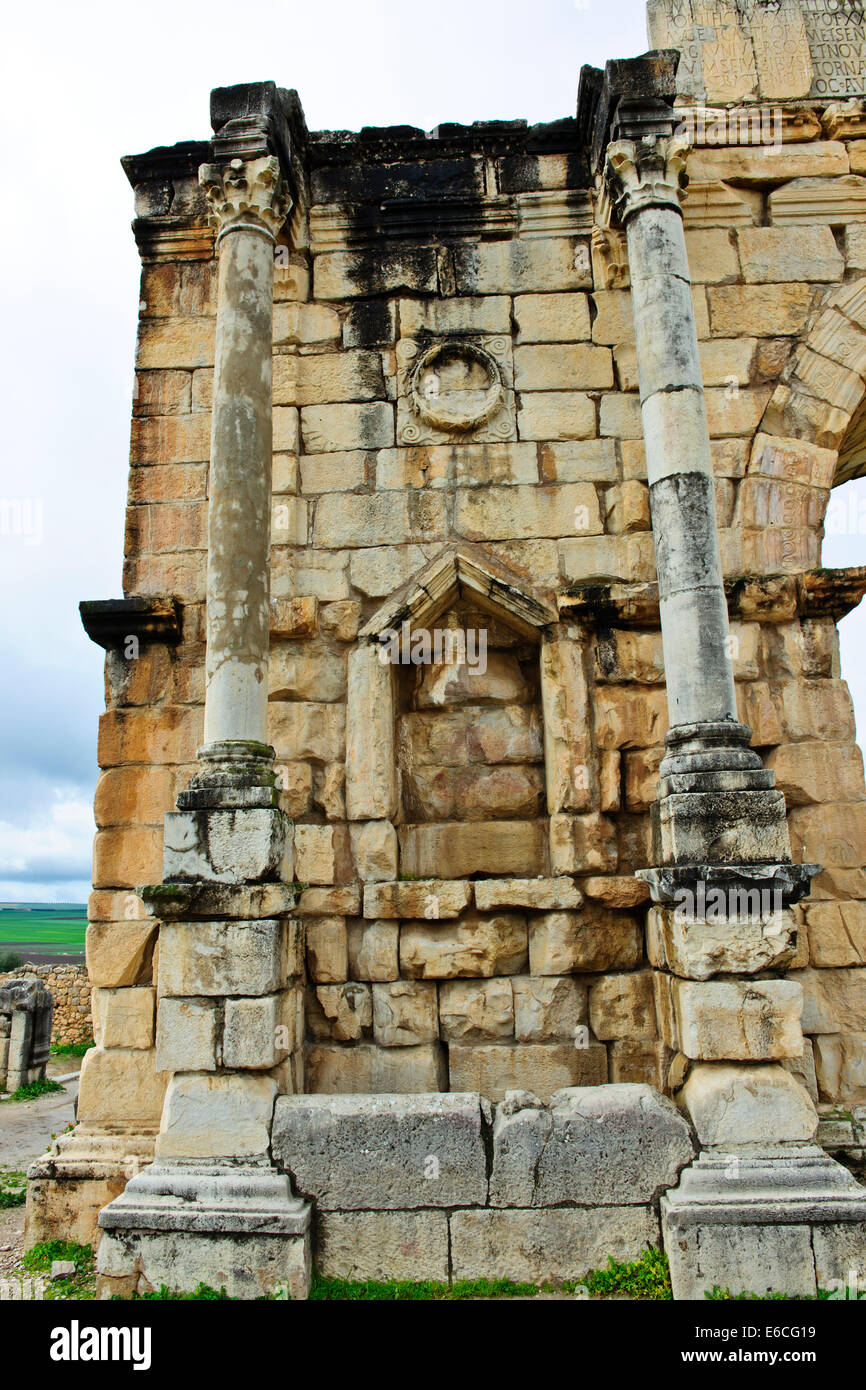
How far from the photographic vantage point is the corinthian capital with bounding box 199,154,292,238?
219 inches

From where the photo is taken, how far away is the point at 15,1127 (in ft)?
30.7

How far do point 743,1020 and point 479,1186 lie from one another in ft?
4.85

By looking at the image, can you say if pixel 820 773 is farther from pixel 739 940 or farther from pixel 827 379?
pixel 827 379

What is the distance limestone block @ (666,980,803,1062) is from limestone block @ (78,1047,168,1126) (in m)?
3.11

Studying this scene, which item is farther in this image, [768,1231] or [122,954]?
[122,954]

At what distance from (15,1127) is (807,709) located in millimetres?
9017

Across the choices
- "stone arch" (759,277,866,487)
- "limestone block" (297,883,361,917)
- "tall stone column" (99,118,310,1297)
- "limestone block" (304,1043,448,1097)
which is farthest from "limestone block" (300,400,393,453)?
"limestone block" (304,1043,448,1097)

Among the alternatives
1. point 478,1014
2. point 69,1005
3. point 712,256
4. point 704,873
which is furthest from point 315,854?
point 69,1005

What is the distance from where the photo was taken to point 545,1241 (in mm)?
4066

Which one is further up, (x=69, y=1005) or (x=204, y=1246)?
(x=69, y=1005)

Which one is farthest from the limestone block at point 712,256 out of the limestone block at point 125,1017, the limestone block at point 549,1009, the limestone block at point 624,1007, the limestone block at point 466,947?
the limestone block at point 125,1017

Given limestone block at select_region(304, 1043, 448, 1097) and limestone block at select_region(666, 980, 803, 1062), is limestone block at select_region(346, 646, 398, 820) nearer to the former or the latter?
limestone block at select_region(304, 1043, 448, 1097)
